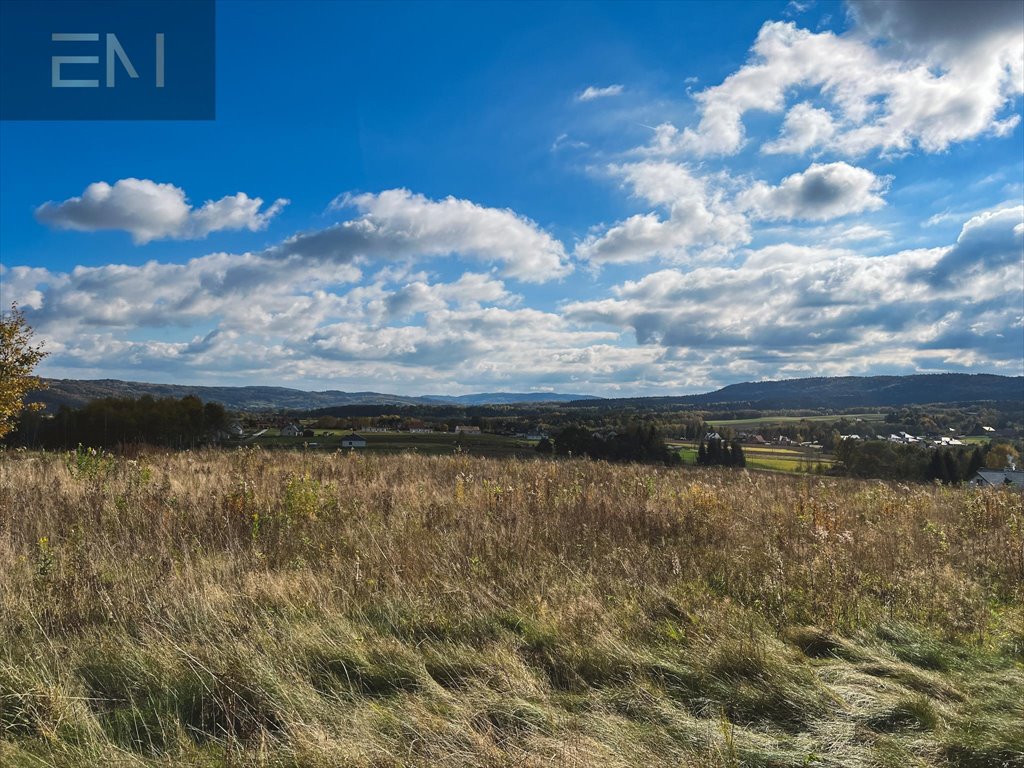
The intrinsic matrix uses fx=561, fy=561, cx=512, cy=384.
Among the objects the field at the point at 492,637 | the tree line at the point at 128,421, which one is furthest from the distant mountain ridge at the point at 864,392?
the field at the point at 492,637

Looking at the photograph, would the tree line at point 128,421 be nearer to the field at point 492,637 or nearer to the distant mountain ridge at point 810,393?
the field at point 492,637

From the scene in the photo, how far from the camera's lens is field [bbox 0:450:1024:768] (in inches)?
125

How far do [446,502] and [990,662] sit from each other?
22.2 ft

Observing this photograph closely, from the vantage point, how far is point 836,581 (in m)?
5.75

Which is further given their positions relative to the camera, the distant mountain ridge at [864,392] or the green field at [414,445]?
the distant mountain ridge at [864,392]

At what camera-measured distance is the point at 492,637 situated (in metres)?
4.47

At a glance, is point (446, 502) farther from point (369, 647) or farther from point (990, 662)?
point (990, 662)

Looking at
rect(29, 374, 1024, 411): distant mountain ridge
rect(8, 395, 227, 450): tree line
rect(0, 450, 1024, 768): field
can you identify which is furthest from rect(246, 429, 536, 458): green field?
rect(29, 374, 1024, 411): distant mountain ridge

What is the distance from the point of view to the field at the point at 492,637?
10.4ft

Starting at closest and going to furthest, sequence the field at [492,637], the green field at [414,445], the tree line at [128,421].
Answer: the field at [492,637] < the green field at [414,445] < the tree line at [128,421]

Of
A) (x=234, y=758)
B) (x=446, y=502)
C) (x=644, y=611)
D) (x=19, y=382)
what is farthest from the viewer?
(x=19, y=382)

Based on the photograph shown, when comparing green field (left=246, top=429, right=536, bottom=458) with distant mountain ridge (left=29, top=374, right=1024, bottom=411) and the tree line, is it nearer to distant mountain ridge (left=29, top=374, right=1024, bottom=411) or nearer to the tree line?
the tree line

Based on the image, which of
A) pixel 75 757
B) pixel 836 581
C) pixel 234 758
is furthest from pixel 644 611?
pixel 75 757

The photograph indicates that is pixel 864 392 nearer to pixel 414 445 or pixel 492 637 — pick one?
pixel 414 445
